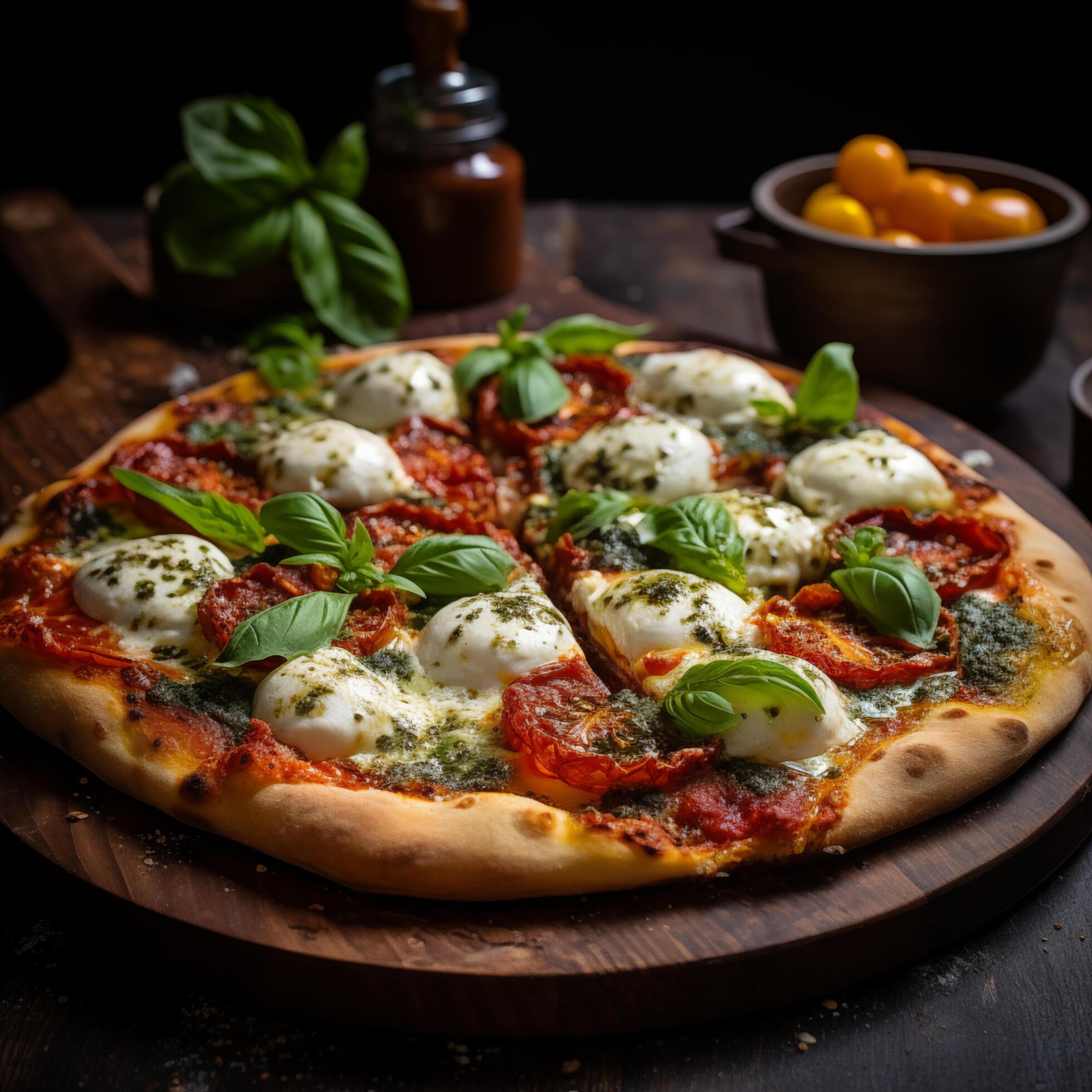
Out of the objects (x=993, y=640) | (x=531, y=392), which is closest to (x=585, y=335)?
(x=531, y=392)

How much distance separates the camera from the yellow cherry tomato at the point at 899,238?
13.0ft

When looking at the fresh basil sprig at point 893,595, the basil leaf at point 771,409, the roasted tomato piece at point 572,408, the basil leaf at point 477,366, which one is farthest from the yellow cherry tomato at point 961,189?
the fresh basil sprig at point 893,595

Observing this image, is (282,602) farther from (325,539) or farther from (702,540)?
(702,540)

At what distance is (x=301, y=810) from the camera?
2170 millimetres

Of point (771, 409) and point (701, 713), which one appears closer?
point (701, 713)

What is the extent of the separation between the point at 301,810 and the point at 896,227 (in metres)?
3.09

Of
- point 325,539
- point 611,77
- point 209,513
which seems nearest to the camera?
point 325,539

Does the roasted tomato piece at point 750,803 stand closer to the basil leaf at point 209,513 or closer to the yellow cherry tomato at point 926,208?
the basil leaf at point 209,513

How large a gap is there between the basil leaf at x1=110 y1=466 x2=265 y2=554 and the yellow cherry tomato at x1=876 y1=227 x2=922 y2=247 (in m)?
2.21

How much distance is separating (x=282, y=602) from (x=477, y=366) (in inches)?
47.0

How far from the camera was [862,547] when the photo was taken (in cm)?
280

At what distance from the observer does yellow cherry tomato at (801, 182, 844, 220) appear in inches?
167

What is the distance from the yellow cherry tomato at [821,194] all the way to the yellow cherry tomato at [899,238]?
0.22 metres

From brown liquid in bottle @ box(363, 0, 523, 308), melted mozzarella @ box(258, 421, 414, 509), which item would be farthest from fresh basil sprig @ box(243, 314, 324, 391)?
brown liquid in bottle @ box(363, 0, 523, 308)
